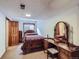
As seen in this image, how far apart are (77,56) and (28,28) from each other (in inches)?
243

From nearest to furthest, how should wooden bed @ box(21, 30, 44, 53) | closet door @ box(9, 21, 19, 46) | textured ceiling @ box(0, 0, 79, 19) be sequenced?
textured ceiling @ box(0, 0, 79, 19) < wooden bed @ box(21, 30, 44, 53) < closet door @ box(9, 21, 19, 46)

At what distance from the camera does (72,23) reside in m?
2.76

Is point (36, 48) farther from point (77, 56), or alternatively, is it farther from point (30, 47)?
point (77, 56)

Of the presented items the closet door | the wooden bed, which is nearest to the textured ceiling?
the wooden bed

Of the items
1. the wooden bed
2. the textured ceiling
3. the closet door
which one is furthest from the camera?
the closet door

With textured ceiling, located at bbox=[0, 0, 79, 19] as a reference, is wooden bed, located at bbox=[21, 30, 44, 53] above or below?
below

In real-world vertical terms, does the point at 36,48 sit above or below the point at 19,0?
below

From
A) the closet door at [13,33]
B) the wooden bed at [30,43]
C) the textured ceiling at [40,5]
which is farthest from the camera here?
the closet door at [13,33]

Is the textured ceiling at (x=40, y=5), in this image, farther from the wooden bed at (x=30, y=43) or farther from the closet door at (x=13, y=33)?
the closet door at (x=13, y=33)

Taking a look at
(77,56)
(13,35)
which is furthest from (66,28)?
(13,35)

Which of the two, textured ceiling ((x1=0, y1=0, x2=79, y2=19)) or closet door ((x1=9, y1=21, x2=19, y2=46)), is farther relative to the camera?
closet door ((x1=9, y1=21, x2=19, y2=46))

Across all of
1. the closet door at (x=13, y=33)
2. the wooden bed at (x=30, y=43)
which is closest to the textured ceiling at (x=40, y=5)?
the wooden bed at (x=30, y=43)

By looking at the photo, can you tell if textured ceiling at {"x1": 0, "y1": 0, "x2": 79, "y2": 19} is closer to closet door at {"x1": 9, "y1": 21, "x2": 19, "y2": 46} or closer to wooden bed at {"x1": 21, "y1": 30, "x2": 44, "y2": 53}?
wooden bed at {"x1": 21, "y1": 30, "x2": 44, "y2": 53}

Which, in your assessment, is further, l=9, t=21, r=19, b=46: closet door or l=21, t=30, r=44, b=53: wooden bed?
l=9, t=21, r=19, b=46: closet door
